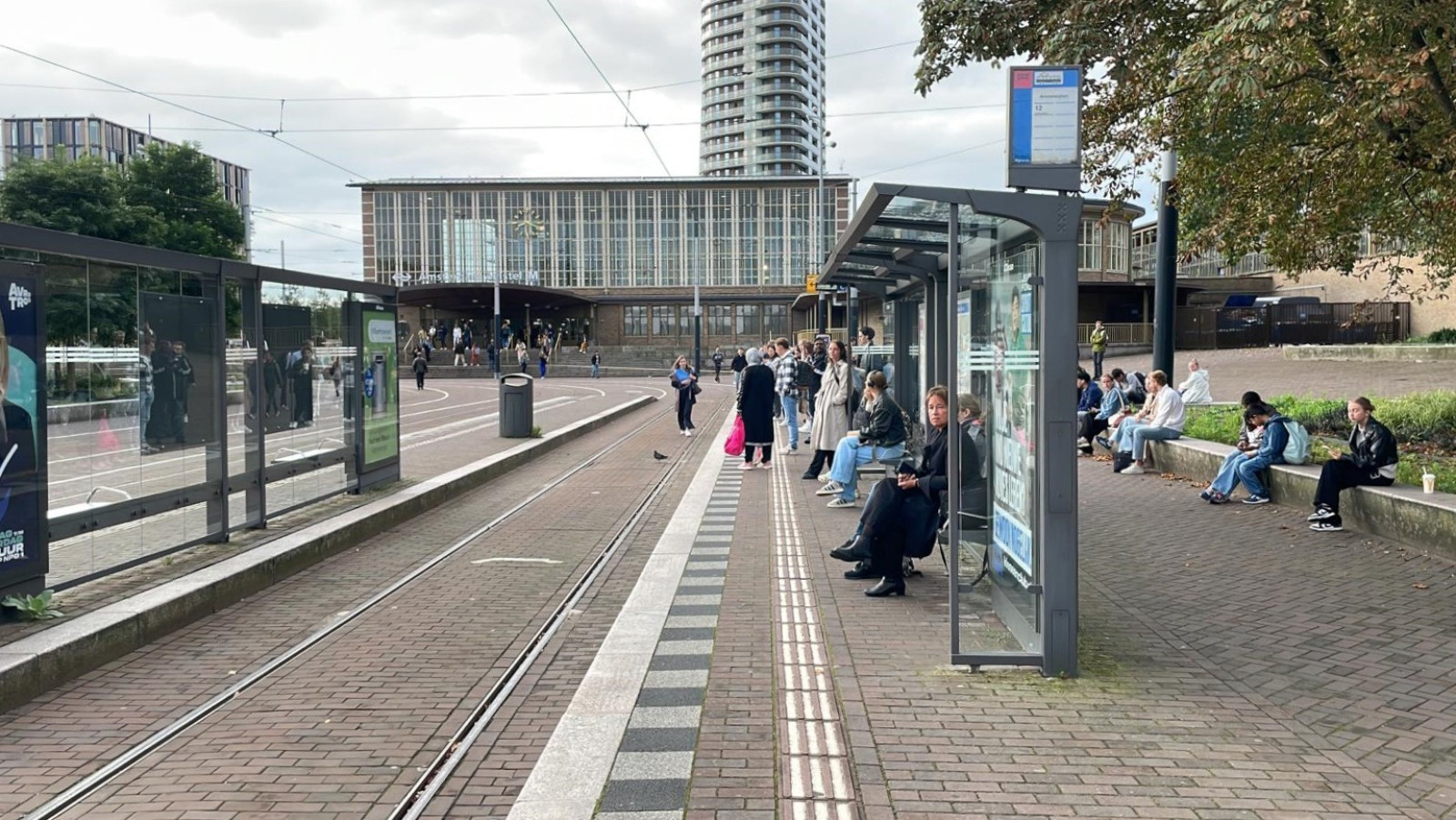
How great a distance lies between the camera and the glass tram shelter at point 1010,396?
5664 mm

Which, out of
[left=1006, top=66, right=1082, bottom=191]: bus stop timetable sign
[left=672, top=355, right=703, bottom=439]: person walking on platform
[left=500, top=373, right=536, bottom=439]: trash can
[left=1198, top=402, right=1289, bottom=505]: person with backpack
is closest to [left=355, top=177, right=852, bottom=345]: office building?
[left=672, top=355, right=703, bottom=439]: person walking on platform

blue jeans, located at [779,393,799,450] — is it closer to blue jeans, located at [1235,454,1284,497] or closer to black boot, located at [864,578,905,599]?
blue jeans, located at [1235,454,1284,497]

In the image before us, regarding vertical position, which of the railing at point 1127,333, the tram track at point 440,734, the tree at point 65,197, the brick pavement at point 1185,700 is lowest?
the tram track at point 440,734

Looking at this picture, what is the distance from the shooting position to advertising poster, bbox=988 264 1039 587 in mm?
6020

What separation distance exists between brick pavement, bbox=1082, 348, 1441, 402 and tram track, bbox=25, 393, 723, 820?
10.6 metres

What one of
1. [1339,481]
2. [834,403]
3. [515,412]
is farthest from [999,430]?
[515,412]

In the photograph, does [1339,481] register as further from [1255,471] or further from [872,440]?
[872,440]

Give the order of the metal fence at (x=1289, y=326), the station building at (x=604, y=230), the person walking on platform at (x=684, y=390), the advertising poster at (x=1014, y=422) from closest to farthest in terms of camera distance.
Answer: the advertising poster at (x=1014, y=422)
the person walking on platform at (x=684, y=390)
the metal fence at (x=1289, y=326)
the station building at (x=604, y=230)

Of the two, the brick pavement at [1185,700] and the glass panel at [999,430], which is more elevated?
the glass panel at [999,430]

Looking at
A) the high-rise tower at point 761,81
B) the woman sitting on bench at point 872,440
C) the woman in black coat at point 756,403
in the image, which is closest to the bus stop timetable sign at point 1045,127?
the woman sitting on bench at point 872,440

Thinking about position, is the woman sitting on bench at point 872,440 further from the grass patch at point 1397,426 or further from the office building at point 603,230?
the office building at point 603,230

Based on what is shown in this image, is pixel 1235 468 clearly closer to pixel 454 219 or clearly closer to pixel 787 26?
pixel 454 219

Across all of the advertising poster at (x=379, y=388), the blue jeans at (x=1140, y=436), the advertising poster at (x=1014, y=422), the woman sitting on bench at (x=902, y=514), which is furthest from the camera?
the blue jeans at (x=1140, y=436)

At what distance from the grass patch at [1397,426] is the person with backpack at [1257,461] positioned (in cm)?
55
